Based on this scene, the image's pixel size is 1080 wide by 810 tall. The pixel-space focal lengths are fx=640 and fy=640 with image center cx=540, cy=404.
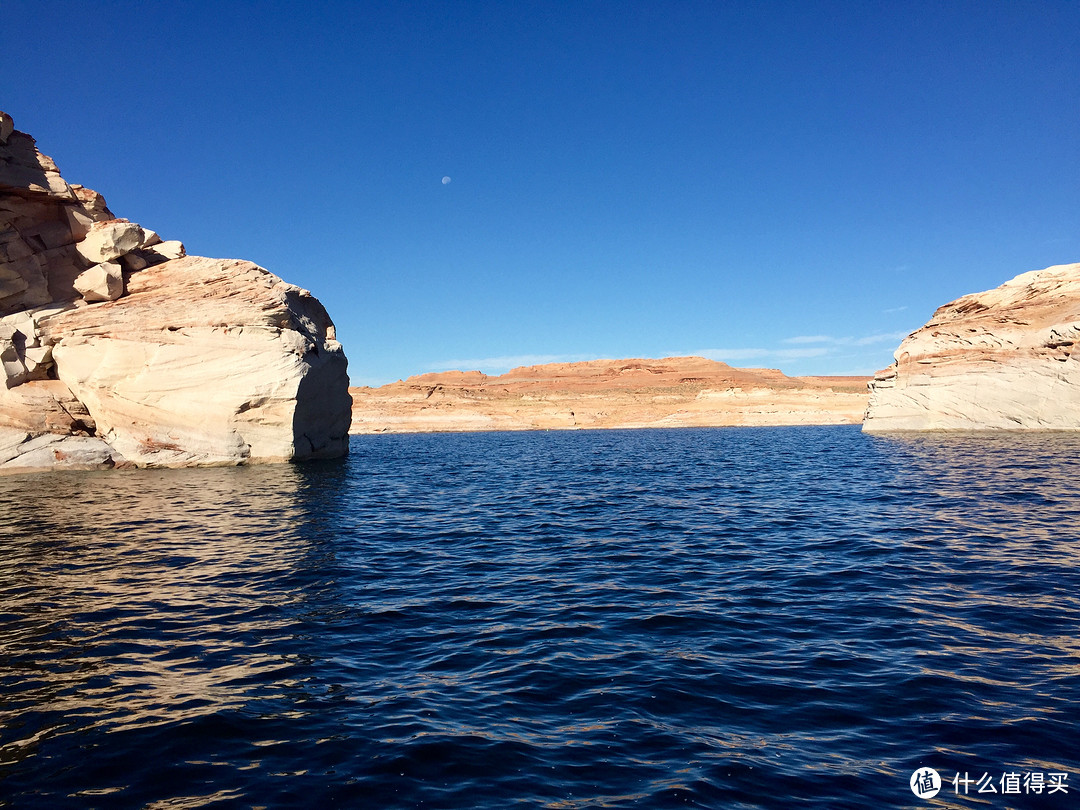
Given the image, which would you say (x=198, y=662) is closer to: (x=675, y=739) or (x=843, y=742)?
(x=675, y=739)

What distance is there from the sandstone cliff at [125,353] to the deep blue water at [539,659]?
1343 cm

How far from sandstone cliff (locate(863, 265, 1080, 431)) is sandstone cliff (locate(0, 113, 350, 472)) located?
45.2 meters

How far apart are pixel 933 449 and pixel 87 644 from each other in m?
39.3

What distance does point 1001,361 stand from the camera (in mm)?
45531

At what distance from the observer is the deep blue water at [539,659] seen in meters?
5.32

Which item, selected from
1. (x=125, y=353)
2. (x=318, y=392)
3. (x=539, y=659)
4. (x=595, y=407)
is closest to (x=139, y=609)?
(x=539, y=659)

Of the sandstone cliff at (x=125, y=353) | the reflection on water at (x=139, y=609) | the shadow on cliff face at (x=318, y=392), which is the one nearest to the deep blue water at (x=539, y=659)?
the reflection on water at (x=139, y=609)

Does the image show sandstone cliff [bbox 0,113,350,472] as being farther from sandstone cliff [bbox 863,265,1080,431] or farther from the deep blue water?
sandstone cliff [bbox 863,265,1080,431]

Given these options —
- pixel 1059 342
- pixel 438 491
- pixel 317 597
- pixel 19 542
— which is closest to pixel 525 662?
pixel 317 597

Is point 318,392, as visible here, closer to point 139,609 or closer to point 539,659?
point 139,609

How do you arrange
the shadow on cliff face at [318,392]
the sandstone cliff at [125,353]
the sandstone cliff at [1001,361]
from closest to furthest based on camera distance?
the sandstone cliff at [125,353], the shadow on cliff face at [318,392], the sandstone cliff at [1001,361]

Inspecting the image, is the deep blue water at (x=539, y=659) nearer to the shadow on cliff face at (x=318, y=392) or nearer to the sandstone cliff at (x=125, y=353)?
the sandstone cliff at (x=125, y=353)

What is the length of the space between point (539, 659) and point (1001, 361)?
50.4 m

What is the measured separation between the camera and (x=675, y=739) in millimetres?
5926
